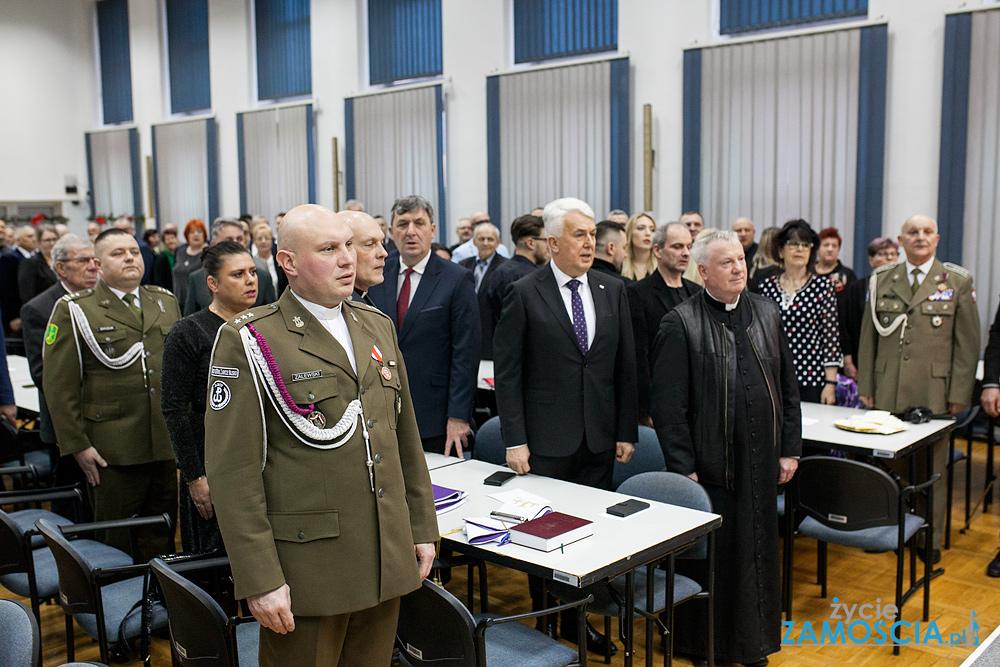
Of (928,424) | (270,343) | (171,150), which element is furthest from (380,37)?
(270,343)

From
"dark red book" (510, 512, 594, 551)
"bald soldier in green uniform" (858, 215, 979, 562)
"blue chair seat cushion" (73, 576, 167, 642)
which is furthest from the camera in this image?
"bald soldier in green uniform" (858, 215, 979, 562)

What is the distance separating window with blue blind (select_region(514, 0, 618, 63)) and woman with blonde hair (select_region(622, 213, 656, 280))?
4.47 metres

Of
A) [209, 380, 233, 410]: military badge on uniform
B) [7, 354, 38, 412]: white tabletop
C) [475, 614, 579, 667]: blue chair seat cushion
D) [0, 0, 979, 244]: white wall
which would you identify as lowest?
[475, 614, 579, 667]: blue chair seat cushion

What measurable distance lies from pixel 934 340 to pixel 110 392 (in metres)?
4.06

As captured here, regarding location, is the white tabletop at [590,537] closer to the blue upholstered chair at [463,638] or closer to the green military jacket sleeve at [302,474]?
the blue upholstered chair at [463,638]

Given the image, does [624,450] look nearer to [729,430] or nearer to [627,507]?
[729,430]

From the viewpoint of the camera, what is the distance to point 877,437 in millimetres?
3803

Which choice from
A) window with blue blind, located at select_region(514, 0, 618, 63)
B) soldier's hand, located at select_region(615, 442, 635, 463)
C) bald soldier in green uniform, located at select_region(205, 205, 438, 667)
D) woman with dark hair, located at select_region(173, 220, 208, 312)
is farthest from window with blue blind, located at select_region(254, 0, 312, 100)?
bald soldier in green uniform, located at select_region(205, 205, 438, 667)

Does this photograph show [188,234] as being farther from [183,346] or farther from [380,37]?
[183,346]

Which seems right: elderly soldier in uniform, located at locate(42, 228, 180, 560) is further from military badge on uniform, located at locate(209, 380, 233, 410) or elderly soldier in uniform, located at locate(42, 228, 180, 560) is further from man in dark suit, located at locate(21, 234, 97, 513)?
military badge on uniform, located at locate(209, 380, 233, 410)

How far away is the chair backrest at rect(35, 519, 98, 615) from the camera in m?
2.60

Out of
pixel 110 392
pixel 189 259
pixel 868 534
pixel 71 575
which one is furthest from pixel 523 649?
pixel 189 259

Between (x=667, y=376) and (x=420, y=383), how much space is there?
3.53ft

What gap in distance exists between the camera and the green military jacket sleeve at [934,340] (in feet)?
14.6
